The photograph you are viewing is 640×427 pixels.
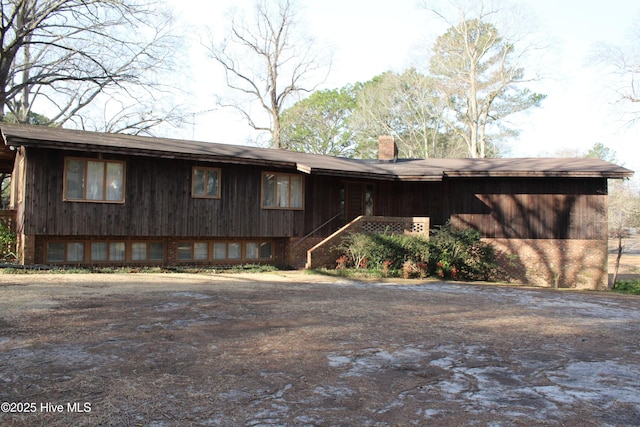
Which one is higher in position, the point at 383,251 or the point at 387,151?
the point at 387,151

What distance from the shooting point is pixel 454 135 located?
44.4m

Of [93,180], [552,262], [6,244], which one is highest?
[93,180]

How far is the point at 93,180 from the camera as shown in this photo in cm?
1518

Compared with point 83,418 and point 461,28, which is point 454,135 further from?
point 83,418

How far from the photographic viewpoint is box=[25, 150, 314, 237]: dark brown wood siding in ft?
47.2

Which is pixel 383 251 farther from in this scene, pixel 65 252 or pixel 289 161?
pixel 65 252

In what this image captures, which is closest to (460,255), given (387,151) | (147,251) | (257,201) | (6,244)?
(257,201)

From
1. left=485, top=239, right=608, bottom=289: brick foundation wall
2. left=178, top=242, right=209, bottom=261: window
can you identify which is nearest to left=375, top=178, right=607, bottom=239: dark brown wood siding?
left=485, top=239, right=608, bottom=289: brick foundation wall

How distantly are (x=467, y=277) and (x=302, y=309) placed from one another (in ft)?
35.3

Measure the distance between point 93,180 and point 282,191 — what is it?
644cm

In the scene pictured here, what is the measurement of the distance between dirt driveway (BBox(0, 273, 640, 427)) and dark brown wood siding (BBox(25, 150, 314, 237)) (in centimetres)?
448

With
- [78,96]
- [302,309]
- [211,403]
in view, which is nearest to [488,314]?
[302,309]

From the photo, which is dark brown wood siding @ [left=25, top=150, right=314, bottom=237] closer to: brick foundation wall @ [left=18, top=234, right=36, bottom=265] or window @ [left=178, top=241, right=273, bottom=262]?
brick foundation wall @ [left=18, top=234, right=36, bottom=265]

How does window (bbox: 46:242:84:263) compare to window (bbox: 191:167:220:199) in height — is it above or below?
below
